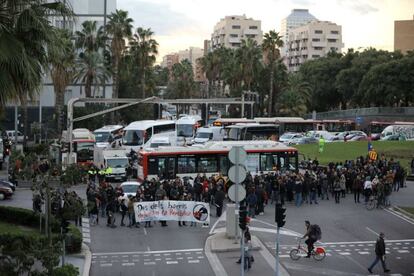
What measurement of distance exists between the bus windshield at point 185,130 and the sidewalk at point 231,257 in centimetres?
3975

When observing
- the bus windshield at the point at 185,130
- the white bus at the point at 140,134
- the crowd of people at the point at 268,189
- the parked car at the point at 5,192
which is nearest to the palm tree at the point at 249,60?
the bus windshield at the point at 185,130

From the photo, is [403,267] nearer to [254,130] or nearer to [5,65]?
[5,65]

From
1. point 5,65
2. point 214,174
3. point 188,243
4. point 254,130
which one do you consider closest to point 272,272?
point 188,243

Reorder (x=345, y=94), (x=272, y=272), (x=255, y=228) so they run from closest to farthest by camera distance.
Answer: (x=272, y=272)
(x=255, y=228)
(x=345, y=94)

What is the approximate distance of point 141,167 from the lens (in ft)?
137

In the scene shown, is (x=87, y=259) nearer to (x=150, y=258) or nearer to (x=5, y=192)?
(x=150, y=258)

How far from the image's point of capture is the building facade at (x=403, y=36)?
139875 mm

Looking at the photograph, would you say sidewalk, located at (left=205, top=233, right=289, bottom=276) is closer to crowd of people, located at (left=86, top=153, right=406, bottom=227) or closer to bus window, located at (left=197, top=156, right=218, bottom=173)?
crowd of people, located at (left=86, top=153, right=406, bottom=227)

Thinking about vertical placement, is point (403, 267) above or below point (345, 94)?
below

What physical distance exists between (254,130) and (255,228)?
34.1 m

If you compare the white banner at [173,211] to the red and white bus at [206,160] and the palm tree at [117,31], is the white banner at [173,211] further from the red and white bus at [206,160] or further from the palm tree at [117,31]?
the palm tree at [117,31]

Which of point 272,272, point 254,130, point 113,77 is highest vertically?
point 113,77

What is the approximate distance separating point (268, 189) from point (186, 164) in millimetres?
7135

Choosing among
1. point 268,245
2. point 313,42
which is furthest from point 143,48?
point 313,42
